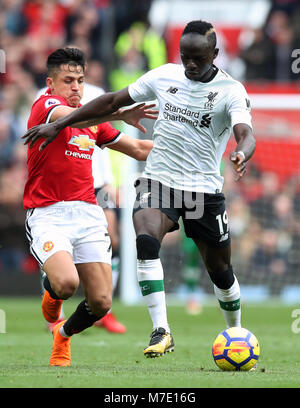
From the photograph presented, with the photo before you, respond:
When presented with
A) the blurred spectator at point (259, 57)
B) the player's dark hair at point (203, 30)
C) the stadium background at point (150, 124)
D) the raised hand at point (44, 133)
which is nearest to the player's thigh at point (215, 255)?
the raised hand at point (44, 133)

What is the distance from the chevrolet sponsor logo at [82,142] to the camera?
22.0ft

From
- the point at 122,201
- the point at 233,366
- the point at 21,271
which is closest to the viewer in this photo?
the point at 233,366

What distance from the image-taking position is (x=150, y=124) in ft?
47.6

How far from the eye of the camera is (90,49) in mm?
17125

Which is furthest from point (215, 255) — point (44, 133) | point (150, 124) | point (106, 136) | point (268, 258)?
point (268, 258)

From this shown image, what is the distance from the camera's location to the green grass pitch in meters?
5.28

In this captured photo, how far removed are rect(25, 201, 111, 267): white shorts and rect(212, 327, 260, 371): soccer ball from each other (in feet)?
3.87

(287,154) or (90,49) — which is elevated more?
(90,49)

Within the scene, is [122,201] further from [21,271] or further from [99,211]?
[99,211]
